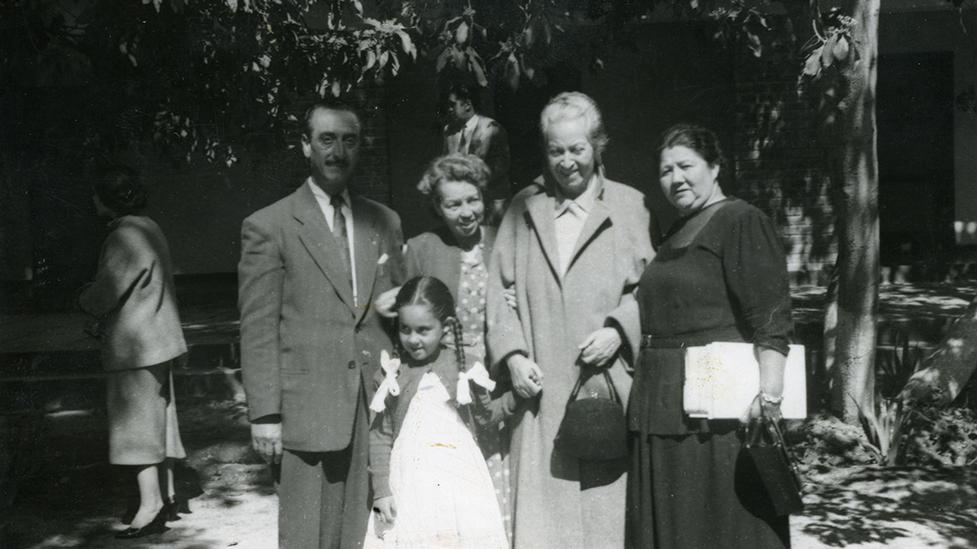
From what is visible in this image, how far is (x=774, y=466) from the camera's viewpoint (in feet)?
10.0

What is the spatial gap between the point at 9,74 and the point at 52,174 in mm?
4997

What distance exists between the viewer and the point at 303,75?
524cm

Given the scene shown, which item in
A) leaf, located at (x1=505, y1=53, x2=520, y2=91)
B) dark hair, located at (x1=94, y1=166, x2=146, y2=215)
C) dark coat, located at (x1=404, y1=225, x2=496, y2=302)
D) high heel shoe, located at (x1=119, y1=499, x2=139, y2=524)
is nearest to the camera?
dark coat, located at (x1=404, y1=225, x2=496, y2=302)

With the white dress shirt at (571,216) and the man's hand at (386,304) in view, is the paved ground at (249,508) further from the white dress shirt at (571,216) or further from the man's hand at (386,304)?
the white dress shirt at (571,216)

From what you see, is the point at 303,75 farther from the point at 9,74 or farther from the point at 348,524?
the point at 348,524

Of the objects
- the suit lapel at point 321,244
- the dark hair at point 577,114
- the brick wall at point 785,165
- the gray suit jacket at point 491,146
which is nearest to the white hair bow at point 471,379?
the suit lapel at point 321,244

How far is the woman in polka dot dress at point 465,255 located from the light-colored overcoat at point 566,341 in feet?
0.39

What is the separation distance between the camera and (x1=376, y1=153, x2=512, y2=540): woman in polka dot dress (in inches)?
138

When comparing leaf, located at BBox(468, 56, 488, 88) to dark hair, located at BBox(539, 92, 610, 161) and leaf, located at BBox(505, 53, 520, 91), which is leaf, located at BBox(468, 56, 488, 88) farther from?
dark hair, located at BBox(539, 92, 610, 161)

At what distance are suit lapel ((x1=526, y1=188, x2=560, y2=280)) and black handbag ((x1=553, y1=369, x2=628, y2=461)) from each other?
1.58 feet

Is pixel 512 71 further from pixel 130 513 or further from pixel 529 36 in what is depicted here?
pixel 130 513

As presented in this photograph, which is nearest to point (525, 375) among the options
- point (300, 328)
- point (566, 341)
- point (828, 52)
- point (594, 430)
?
point (566, 341)

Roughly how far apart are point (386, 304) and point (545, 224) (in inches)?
26.0

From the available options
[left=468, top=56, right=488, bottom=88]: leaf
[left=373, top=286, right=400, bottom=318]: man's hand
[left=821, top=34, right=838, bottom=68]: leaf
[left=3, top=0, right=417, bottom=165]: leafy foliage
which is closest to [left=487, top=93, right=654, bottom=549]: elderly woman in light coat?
[left=373, top=286, right=400, bottom=318]: man's hand
